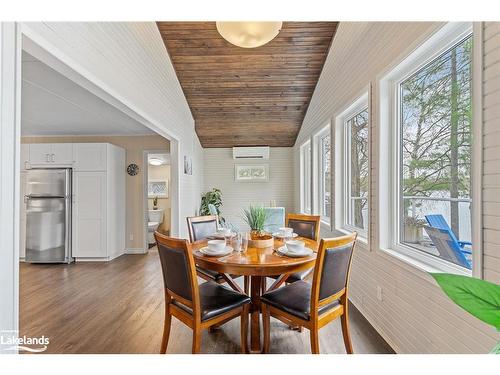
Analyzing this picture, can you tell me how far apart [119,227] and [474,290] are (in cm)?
526

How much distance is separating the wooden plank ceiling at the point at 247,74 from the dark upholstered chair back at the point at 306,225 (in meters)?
2.53

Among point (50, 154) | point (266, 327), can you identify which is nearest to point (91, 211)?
point (50, 154)

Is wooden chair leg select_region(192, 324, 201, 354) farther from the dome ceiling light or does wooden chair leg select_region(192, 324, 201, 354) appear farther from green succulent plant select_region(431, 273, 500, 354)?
the dome ceiling light

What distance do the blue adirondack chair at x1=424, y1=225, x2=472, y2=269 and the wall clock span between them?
4.87m

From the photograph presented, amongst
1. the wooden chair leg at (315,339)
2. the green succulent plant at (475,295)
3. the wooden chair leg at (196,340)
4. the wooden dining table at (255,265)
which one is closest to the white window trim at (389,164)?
the wooden dining table at (255,265)

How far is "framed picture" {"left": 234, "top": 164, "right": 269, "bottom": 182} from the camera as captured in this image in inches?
266

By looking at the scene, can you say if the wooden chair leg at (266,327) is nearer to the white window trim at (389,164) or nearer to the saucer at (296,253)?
the saucer at (296,253)

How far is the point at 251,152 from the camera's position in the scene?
6.54 meters

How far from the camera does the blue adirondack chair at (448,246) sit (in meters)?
1.55

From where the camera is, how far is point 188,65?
4070 mm

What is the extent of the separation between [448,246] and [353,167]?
168cm

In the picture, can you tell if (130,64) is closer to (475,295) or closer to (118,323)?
(118,323)
